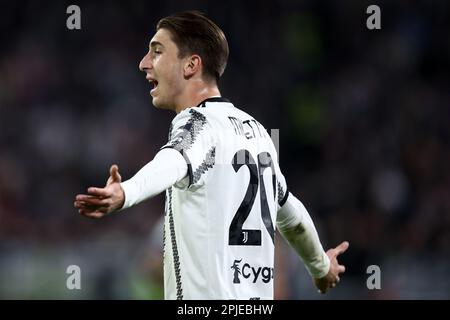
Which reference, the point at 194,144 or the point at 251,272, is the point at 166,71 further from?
the point at 251,272

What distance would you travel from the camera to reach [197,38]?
3.74 metres

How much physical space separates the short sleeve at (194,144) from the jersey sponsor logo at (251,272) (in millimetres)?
356

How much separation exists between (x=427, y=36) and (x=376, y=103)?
46.2 inches

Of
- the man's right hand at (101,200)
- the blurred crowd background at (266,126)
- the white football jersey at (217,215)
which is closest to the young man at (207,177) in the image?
the white football jersey at (217,215)

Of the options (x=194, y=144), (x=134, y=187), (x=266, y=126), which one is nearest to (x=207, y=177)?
(x=194, y=144)

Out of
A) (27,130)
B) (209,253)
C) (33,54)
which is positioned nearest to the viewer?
(209,253)

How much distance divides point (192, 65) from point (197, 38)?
11 cm

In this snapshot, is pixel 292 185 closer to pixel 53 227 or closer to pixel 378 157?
pixel 378 157

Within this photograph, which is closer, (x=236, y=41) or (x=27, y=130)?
(x=27, y=130)

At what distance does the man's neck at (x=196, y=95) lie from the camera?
372 centimetres

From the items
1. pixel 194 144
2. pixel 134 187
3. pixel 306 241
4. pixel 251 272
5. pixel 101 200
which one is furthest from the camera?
pixel 306 241

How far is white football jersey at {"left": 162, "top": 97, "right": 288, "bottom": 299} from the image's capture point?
11.2 ft

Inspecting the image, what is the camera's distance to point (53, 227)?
883 centimetres

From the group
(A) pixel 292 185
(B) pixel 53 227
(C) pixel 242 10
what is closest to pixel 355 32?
(C) pixel 242 10
